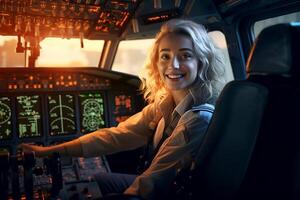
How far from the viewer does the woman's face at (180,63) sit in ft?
5.77

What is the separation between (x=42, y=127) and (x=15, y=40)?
68cm

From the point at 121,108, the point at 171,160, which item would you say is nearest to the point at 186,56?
the point at 171,160

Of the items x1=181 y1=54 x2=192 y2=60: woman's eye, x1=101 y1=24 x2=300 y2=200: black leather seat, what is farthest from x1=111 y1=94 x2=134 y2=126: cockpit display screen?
x1=101 y1=24 x2=300 y2=200: black leather seat

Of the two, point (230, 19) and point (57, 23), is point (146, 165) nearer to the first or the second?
point (57, 23)

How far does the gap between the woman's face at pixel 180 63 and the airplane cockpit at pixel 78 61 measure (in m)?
0.59

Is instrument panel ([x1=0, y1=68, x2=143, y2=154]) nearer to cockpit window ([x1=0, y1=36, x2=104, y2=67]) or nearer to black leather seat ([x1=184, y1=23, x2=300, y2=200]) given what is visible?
cockpit window ([x1=0, y1=36, x2=104, y2=67])

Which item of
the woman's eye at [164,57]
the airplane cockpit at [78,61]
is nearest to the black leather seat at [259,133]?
the woman's eye at [164,57]

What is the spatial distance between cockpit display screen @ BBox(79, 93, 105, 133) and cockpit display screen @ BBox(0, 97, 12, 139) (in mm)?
506

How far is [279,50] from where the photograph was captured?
1144 millimetres

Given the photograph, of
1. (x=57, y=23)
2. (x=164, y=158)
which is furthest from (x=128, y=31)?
(x=164, y=158)

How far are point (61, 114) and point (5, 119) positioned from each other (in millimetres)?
378

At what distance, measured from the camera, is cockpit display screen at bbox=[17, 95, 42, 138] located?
101 inches

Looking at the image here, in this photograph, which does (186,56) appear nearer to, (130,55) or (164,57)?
(164,57)

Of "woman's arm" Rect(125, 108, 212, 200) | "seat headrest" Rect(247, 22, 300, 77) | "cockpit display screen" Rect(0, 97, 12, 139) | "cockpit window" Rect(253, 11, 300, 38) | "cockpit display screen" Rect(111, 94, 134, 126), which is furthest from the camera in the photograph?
"cockpit display screen" Rect(111, 94, 134, 126)
